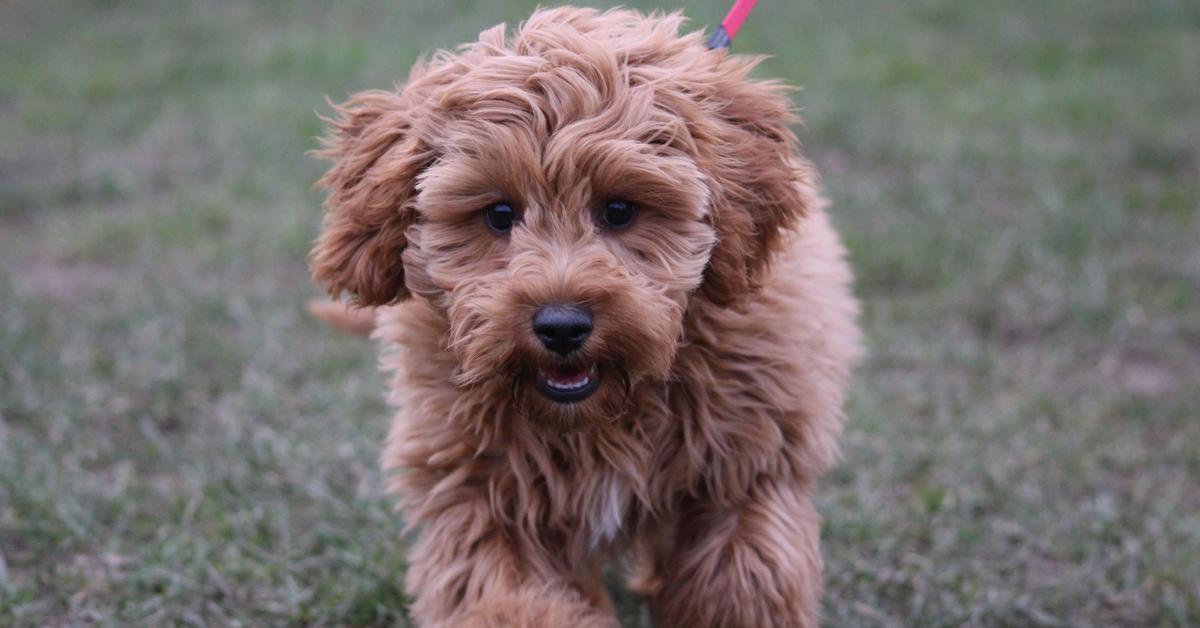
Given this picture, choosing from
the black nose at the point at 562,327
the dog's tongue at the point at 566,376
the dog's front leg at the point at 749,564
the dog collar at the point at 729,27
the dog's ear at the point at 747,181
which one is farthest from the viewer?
the dog collar at the point at 729,27

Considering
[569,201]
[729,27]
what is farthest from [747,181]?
[729,27]

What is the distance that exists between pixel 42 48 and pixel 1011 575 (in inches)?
396

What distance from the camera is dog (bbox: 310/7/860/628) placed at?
293 centimetres

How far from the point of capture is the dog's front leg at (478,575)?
312 cm

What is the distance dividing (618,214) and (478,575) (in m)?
0.91

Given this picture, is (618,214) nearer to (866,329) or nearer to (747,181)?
(747,181)

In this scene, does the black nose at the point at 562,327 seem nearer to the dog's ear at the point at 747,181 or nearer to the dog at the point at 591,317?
the dog at the point at 591,317

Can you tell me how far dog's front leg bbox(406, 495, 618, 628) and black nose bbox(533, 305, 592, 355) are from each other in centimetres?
61

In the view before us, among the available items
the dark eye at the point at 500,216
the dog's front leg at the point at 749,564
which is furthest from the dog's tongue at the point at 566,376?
the dog's front leg at the point at 749,564

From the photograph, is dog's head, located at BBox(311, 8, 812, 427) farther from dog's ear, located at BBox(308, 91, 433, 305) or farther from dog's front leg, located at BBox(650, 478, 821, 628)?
dog's front leg, located at BBox(650, 478, 821, 628)

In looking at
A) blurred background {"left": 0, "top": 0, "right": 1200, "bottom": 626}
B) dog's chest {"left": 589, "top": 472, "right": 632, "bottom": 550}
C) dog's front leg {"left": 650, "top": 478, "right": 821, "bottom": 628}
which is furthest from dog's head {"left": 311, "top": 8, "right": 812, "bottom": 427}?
blurred background {"left": 0, "top": 0, "right": 1200, "bottom": 626}

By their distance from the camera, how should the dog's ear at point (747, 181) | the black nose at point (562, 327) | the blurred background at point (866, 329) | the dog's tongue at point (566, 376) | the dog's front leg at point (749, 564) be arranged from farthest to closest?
the blurred background at point (866, 329), the dog's front leg at point (749, 564), the dog's ear at point (747, 181), the dog's tongue at point (566, 376), the black nose at point (562, 327)

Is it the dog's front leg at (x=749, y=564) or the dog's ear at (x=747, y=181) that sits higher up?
the dog's ear at (x=747, y=181)

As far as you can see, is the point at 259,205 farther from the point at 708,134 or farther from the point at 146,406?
the point at 708,134
